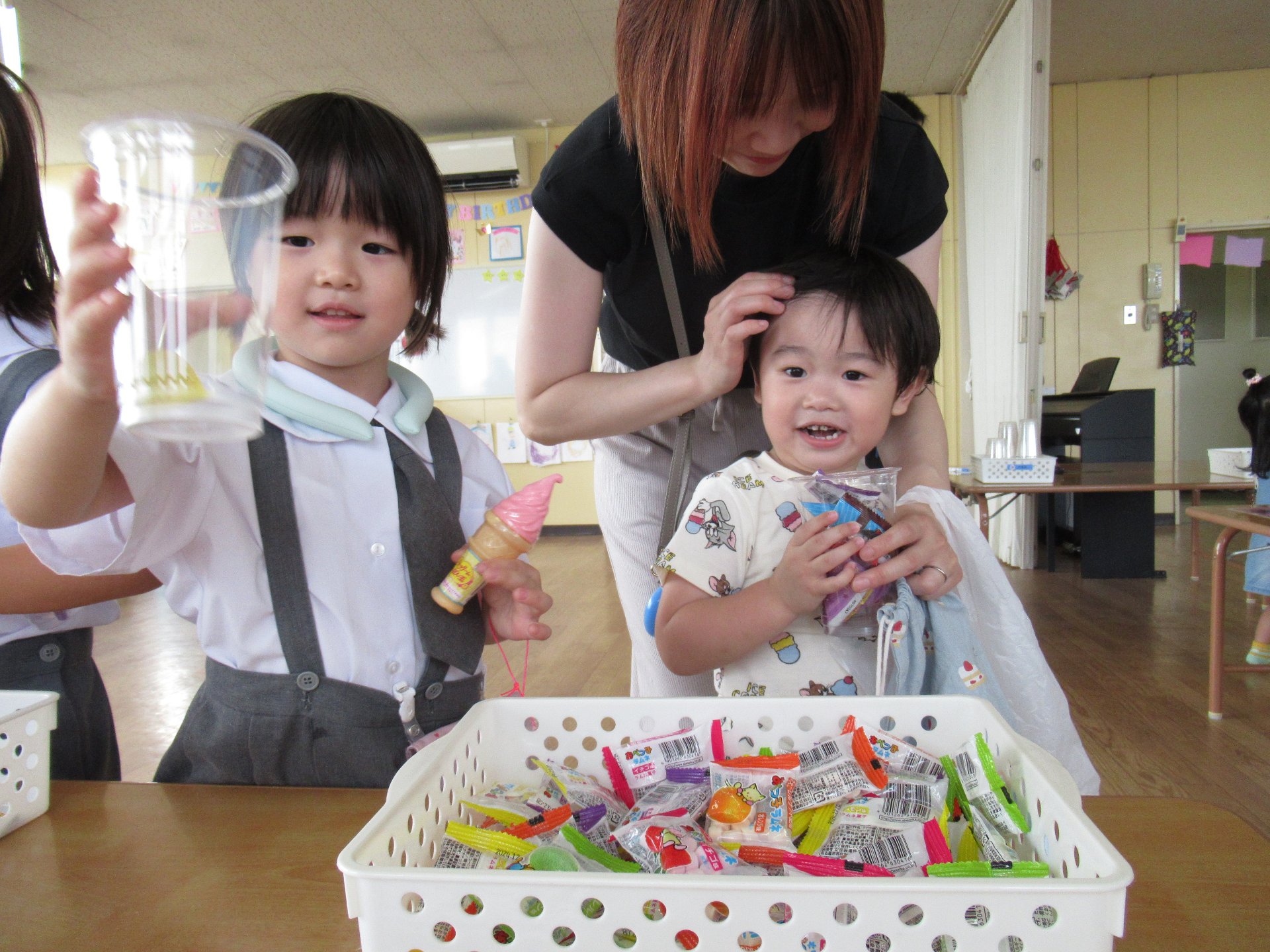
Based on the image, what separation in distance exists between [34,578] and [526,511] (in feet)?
1.63

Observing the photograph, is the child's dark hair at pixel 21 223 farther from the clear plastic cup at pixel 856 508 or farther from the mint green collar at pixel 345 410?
the clear plastic cup at pixel 856 508

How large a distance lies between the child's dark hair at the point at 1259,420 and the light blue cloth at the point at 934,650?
9.30ft

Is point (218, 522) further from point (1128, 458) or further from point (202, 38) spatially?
point (1128, 458)

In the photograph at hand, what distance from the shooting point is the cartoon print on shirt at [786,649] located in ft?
3.22

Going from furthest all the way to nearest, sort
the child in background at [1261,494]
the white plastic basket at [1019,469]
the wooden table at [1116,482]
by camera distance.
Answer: the white plastic basket at [1019,469]
the wooden table at [1116,482]
the child in background at [1261,494]

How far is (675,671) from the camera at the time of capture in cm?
98

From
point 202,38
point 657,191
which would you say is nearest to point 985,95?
point 202,38

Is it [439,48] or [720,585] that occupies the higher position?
[439,48]

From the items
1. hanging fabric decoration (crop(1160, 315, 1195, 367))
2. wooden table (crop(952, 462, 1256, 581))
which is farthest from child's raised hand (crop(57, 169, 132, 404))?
hanging fabric decoration (crop(1160, 315, 1195, 367))

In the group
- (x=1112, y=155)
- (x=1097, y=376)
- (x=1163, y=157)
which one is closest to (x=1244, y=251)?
(x=1163, y=157)

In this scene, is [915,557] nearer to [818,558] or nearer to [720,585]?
[818,558]

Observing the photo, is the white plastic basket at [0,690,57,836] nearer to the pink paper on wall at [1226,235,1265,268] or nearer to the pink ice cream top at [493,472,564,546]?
the pink ice cream top at [493,472,564,546]

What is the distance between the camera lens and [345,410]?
2.92 ft

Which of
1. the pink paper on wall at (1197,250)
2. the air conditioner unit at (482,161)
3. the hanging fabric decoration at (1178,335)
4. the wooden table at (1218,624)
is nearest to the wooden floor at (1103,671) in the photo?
the wooden table at (1218,624)
